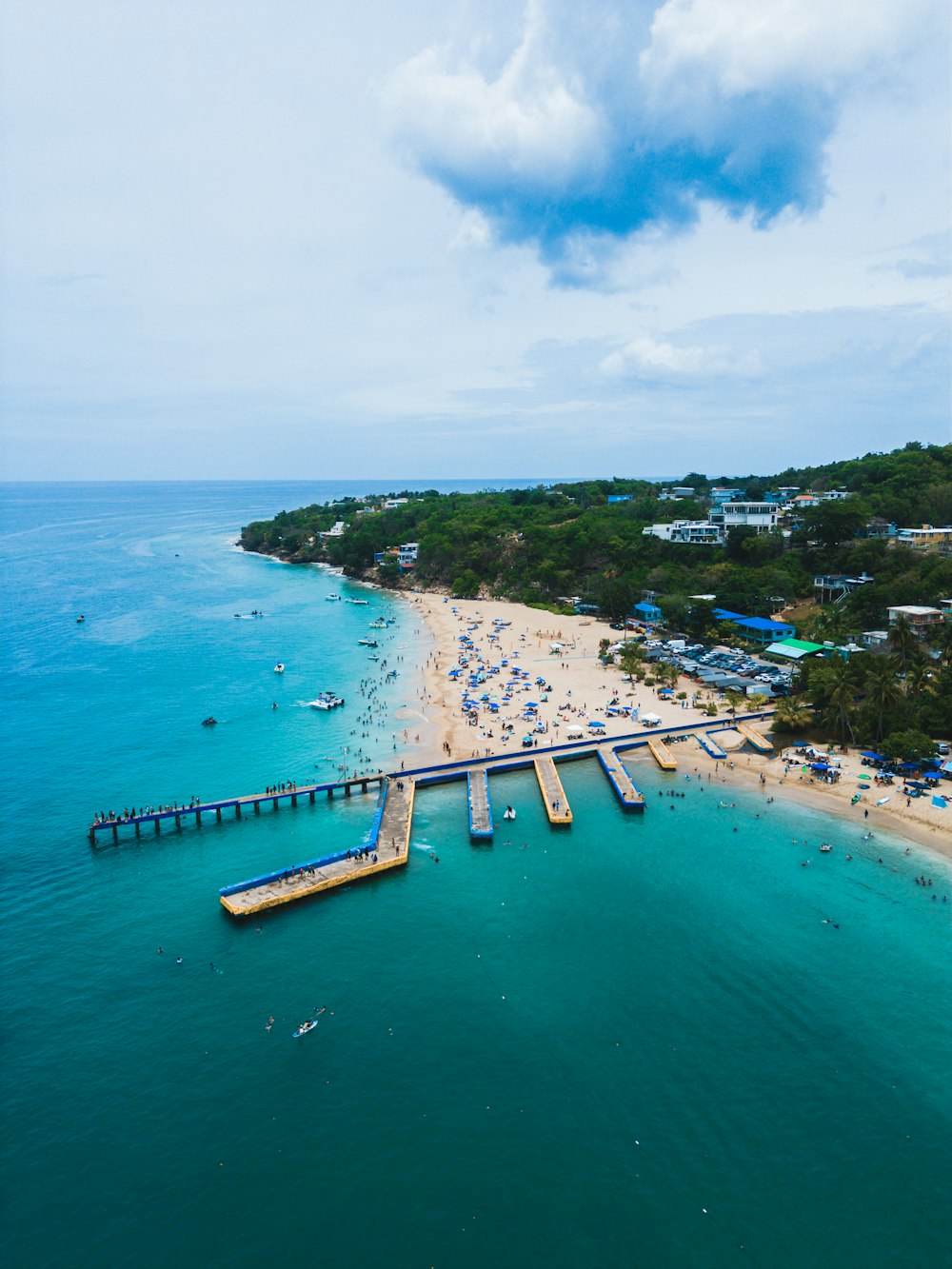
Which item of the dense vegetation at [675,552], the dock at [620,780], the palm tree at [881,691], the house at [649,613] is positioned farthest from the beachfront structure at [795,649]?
the dock at [620,780]

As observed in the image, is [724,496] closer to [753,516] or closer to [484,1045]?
[753,516]

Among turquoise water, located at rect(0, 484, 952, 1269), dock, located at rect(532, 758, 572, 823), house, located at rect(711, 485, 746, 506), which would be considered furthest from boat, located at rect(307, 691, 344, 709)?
house, located at rect(711, 485, 746, 506)

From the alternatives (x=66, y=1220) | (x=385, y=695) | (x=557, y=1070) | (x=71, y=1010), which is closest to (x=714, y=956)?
(x=557, y=1070)

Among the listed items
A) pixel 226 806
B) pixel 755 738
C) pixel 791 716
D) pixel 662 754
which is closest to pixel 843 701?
→ pixel 791 716

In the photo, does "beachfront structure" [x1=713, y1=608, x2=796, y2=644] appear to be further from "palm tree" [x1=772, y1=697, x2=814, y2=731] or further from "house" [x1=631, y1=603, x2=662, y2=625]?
"palm tree" [x1=772, y1=697, x2=814, y2=731]

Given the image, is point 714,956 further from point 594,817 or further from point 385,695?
point 385,695

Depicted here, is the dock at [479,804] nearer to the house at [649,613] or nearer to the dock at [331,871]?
the dock at [331,871]
